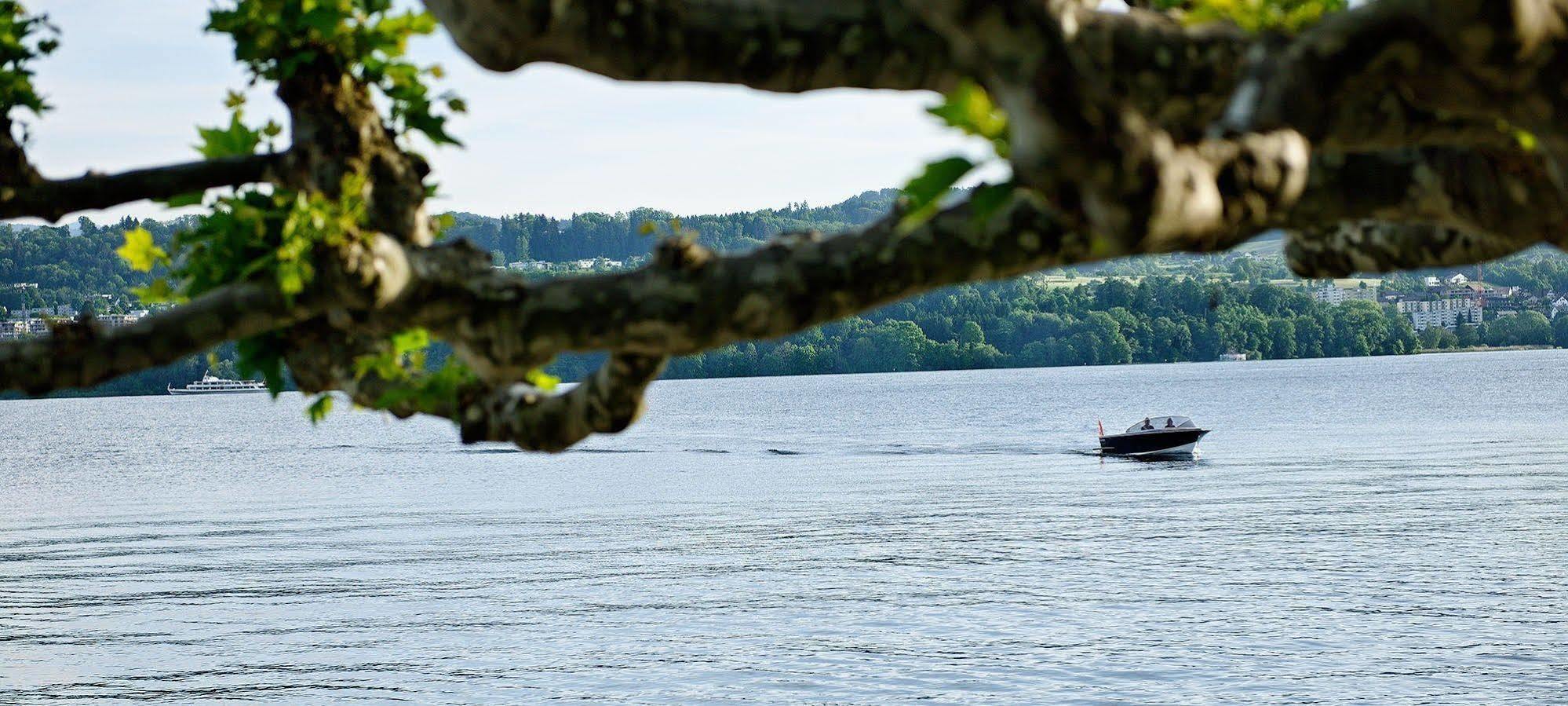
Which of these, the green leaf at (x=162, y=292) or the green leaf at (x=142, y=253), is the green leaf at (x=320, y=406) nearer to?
the green leaf at (x=162, y=292)

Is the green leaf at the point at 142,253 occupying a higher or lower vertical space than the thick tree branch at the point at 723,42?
lower

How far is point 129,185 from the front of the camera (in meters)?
6.27

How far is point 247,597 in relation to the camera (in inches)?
2279

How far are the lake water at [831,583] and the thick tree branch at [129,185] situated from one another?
36286 millimetres

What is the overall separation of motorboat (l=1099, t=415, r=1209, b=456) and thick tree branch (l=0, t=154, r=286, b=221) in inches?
4005

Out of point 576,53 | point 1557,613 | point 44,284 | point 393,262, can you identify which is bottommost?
point 1557,613

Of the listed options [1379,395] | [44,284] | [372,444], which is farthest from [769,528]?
[44,284]

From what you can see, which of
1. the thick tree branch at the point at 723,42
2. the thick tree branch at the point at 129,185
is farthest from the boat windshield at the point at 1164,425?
the thick tree branch at the point at 723,42

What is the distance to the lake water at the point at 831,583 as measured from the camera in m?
43.9

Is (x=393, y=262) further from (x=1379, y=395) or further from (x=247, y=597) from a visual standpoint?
(x=1379, y=395)

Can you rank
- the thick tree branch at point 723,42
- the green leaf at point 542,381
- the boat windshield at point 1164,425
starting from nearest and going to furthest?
the thick tree branch at point 723,42, the green leaf at point 542,381, the boat windshield at point 1164,425

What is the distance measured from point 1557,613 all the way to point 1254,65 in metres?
50.8

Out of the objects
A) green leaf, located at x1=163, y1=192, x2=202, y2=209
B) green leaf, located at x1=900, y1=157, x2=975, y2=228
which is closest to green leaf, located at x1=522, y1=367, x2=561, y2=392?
green leaf, located at x1=163, y1=192, x2=202, y2=209

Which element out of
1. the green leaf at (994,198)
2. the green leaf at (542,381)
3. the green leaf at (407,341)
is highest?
the green leaf at (994,198)
